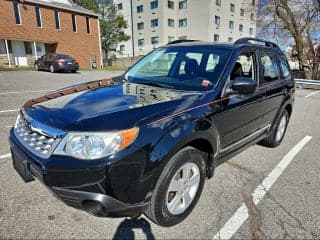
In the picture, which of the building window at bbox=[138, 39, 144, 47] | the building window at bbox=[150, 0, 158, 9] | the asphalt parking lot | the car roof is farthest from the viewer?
the building window at bbox=[138, 39, 144, 47]

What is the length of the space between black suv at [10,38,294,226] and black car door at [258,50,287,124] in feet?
0.14

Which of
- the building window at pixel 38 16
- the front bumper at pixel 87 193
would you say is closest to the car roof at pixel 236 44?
the front bumper at pixel 87 193

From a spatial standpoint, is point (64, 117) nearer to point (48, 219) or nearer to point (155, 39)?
point (48, 219)

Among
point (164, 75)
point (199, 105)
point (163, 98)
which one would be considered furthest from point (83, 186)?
point (164, 75)

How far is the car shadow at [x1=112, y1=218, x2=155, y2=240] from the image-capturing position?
2.42m

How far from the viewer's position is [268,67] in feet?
13.3

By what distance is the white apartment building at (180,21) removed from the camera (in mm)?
43000

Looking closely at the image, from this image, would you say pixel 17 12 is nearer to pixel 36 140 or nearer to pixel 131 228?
pixel 36 140

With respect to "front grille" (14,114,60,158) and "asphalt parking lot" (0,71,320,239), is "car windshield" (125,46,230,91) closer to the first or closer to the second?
"asphalt parking lot" (0,71,320,239)

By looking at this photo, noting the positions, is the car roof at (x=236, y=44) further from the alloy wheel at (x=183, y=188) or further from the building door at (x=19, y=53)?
the building door at (x=19, y=53)

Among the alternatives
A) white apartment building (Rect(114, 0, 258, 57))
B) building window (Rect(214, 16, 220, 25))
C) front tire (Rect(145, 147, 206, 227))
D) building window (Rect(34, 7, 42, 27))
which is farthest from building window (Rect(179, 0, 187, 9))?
front tire (Rect(145, 147, 206, 227))

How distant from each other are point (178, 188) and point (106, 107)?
1.08m

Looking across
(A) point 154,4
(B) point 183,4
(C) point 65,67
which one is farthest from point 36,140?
(B) point 183,4

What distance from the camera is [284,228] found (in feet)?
8.52
